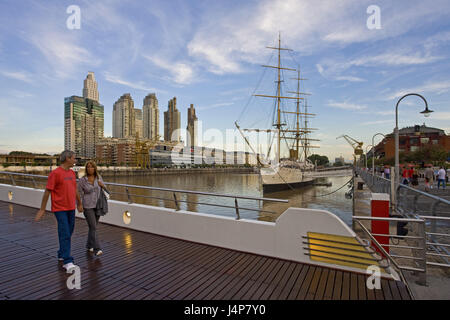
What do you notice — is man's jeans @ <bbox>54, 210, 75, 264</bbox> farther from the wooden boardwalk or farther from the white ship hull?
the white ship hull

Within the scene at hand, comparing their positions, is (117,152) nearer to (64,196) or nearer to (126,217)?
(126,217)

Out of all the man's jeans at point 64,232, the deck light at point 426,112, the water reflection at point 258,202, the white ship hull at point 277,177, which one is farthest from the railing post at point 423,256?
the white ship hull at point 277,177

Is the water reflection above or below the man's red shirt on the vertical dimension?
below

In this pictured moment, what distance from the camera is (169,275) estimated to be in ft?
13.3

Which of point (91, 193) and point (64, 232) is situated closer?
point (64, 232)

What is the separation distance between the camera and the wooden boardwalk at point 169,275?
137 inches

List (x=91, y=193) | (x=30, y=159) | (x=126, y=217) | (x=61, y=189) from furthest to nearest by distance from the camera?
(x=30, y=159) < (x=126, y=217) < (x=91, y=193) < (x=61, y=189)

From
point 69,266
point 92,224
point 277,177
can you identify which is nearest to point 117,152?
point 277,177

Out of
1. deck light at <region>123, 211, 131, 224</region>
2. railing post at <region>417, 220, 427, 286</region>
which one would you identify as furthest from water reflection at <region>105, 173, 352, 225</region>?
railing post at <region>417, 220, 427, 286</region>

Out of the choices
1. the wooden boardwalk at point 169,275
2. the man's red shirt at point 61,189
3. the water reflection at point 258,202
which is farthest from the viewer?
the water reflection at point 258,202

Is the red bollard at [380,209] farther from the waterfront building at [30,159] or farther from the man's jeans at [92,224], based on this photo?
the waterfront building at [30,159]

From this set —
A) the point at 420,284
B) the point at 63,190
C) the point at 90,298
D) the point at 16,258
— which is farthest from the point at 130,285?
the point at 420,284

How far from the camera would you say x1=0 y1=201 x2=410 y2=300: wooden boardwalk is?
11.4 feet
